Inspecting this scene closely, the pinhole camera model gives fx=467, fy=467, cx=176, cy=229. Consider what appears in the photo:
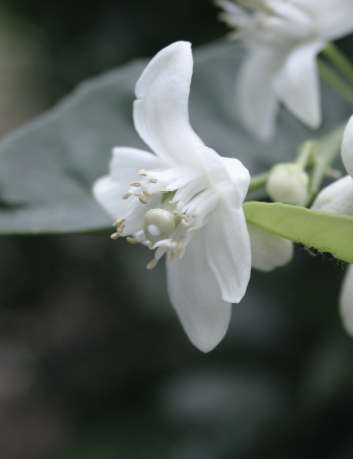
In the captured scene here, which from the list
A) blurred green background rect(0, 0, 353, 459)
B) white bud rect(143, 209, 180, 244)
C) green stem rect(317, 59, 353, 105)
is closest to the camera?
white bud rect(143, 209, 180, 244)

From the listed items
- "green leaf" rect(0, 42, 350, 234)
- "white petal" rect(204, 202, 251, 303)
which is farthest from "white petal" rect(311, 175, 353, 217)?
"green leaf" rect(0, 42, 350, 234)

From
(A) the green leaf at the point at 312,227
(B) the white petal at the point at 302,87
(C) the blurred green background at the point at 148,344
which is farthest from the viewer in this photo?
(C) the blurred green background at the point at 148,344

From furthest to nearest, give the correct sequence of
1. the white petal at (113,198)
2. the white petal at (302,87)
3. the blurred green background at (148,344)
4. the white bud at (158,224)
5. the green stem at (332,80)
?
the blurred green background at (148,344) < the green stem at (332,80) < the white petal at (302,87) < the white petal at (113,198) < the white bud at (158,224)

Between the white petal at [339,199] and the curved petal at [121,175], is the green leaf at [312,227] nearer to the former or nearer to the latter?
the white petal at [339,199]

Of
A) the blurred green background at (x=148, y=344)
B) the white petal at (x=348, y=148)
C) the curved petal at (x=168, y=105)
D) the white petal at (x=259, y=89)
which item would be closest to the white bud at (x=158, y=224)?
the curved petal at (x=168, y=105)

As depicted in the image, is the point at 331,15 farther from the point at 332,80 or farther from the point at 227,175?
the point at 227,175

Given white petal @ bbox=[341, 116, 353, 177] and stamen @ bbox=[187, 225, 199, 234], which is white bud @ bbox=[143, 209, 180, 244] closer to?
stamen @ bbox=[187, 225, 199, 234]

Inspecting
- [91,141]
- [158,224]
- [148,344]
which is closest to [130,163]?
[158,224]
